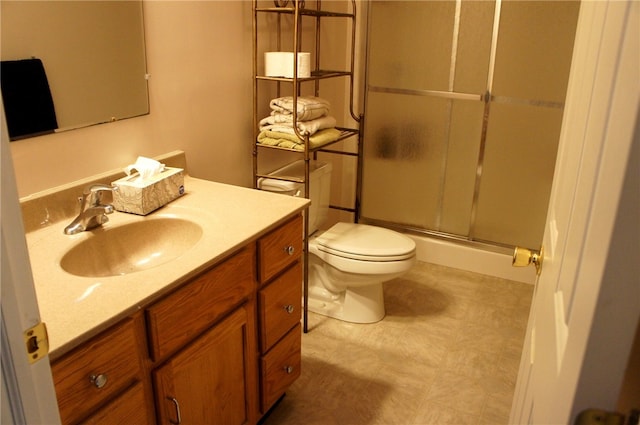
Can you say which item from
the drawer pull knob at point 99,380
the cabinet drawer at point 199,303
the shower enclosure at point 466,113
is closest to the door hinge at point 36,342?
the drawer pull knob at point 99,380

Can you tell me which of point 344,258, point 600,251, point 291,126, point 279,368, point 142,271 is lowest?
point 279,368

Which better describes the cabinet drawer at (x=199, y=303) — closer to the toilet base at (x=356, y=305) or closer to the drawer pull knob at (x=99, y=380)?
the drawer pull knob at (x=99, y=380)

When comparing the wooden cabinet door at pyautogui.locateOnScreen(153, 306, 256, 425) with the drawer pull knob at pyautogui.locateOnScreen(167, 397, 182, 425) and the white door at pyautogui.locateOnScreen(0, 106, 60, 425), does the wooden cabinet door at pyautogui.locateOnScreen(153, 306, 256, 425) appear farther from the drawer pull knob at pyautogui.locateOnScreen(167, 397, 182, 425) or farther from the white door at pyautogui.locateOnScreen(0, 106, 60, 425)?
the white door at pyautogui.locateOnScreen(0, 106, 60, 425)

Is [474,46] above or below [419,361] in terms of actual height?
above

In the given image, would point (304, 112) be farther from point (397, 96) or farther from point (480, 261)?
point (480, 261)

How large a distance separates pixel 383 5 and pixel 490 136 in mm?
934

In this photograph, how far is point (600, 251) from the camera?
0.50 m

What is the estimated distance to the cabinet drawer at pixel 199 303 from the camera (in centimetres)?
130

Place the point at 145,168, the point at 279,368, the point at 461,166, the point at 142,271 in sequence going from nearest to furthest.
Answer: the point at 142,271 < the point at 145,168 < the point at 279,368 < the point at 461,166

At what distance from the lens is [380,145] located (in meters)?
3.25

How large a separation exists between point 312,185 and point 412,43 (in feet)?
3.45

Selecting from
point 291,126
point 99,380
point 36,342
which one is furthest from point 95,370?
point 291,126

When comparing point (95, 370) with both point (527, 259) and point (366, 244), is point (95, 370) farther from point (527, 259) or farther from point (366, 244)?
point (366, 244)

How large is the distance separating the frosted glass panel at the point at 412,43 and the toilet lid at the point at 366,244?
0.94 metres
